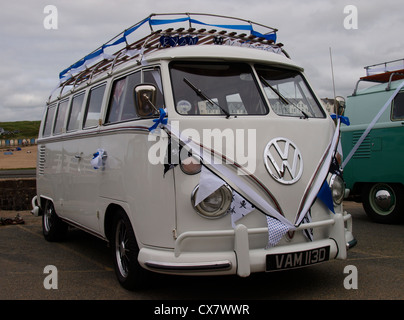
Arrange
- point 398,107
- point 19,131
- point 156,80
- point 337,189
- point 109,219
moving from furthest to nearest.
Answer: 1. point 19,131
2. point 398,107
3. point 109,219
4. point 337,189
5. point 156,80

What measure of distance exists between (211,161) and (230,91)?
95 cm

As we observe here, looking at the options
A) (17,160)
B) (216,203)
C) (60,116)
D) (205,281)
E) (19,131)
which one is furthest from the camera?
(19,131)

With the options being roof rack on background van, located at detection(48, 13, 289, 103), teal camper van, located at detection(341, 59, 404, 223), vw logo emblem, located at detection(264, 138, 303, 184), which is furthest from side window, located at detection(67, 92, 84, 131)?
teal camper van, located at detection(341, 59, 404, 223)

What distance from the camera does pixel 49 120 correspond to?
8.42 m

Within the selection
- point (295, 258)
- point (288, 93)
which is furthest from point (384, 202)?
point (295, 258)

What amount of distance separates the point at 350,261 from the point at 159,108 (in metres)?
3.17

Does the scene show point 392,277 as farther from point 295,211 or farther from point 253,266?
point 253,266

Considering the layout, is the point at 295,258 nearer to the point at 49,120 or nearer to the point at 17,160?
the point at 49,120

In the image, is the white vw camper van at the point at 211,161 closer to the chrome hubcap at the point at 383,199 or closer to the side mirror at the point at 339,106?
the side mirror at the point at 339,106

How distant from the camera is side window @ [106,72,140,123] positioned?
497 cm

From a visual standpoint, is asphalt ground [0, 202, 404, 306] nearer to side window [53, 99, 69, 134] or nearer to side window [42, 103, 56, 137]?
side window [53, 99, 69, 134]

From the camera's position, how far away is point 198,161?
4137 mm

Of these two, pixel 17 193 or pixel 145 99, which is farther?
pixel 17 193
